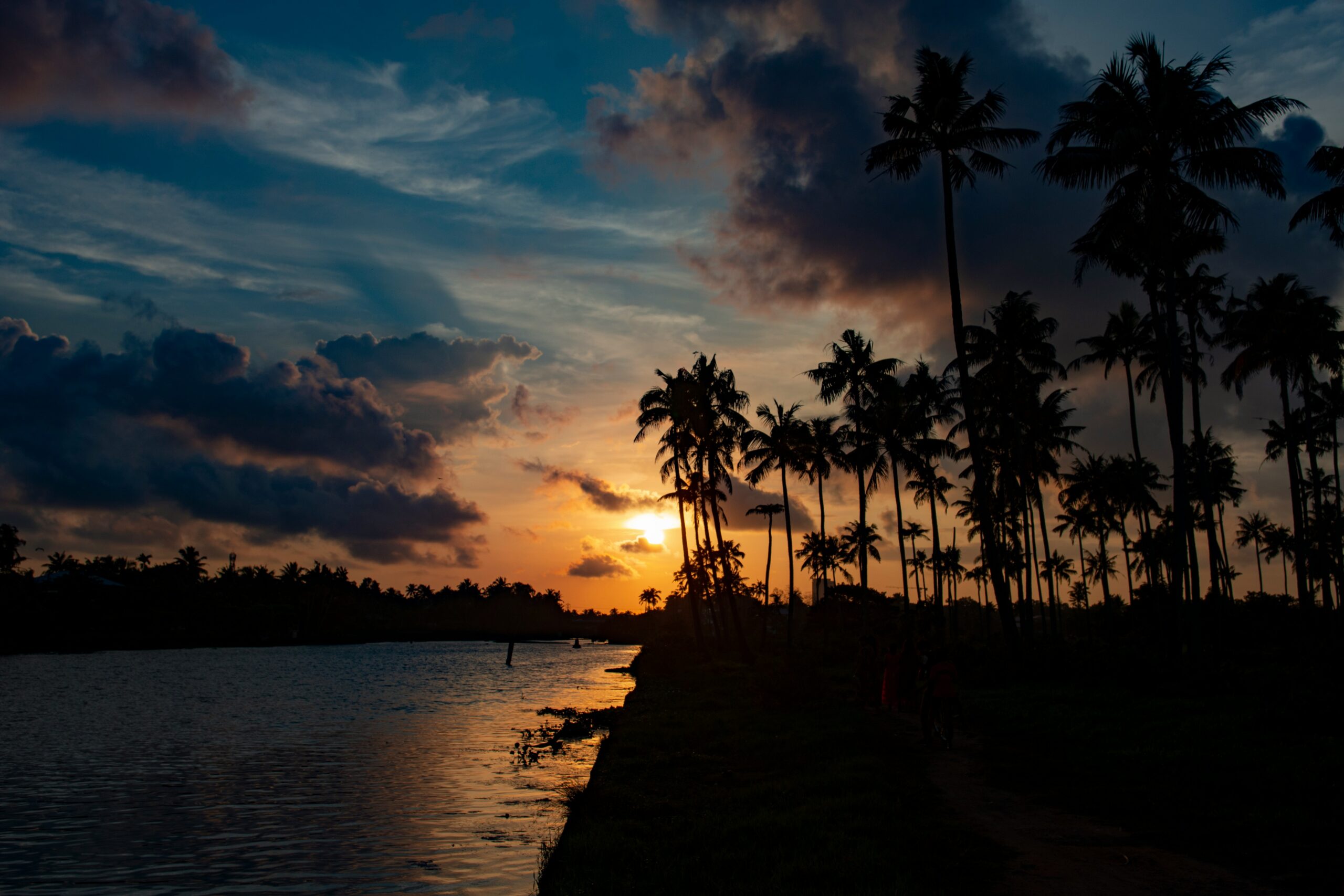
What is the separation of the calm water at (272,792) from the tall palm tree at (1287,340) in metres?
36.5

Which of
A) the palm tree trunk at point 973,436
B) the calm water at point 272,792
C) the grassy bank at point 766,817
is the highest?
the palm tree trunk at point 973,436

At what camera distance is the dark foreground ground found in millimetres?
9070

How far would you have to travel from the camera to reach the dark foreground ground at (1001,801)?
907 centimetres

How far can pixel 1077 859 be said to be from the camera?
31.6ft

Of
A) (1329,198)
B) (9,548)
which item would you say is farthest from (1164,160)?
(9,548)

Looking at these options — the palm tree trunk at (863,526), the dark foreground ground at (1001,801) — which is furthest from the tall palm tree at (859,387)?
the dark foreground ground at (1001,801)

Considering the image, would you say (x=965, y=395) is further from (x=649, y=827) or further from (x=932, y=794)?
(x=649, y=827)

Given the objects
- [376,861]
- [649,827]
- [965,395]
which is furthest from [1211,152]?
[376,861]

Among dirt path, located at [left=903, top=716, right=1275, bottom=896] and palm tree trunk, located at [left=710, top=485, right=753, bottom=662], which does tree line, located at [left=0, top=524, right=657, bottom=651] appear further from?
dirt path, located at [left=903, top=716, right=1275, bottom=896]

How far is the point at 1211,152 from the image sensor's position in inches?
1120

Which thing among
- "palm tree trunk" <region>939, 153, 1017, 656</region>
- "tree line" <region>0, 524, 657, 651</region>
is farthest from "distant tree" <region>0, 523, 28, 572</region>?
"palm tree trunk" <region>939, 153, 1017, 656</region>

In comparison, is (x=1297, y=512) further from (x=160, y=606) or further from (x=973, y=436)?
(x=160, y=606)

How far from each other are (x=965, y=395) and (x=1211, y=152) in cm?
1140

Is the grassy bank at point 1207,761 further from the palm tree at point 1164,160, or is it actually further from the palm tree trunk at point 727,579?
the palm tree trunk at point 727,579
